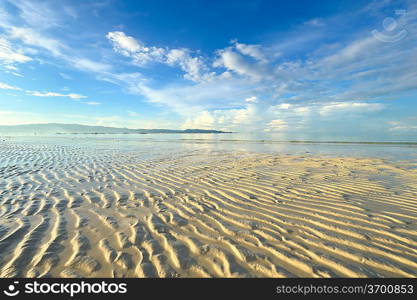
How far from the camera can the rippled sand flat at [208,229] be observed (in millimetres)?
2967

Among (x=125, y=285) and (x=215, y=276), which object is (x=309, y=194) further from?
(x=125, y=285)

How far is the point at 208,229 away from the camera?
4.17 m

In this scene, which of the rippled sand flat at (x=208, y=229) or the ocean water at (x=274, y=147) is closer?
the rippled sand flat at (x=208, y=229)

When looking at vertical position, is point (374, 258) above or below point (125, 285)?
above

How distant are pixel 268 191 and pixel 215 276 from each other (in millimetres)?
4404

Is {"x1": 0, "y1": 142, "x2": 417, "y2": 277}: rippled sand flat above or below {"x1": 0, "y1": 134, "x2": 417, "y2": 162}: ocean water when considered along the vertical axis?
below

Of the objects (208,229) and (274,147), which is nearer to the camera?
(208,229)

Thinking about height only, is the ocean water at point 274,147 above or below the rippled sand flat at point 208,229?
above

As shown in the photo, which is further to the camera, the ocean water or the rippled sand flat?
the ocean water

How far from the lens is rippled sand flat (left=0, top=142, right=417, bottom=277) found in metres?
2.97

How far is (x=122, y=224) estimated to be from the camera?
440 cm

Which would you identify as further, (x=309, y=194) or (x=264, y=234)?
(x=309, y=194)

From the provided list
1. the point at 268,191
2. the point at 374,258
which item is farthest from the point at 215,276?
the point at 268,191

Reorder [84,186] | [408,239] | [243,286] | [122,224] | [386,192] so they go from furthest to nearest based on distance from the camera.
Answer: [84,186], [386,192], [122,224], [408,239], [243,286]
